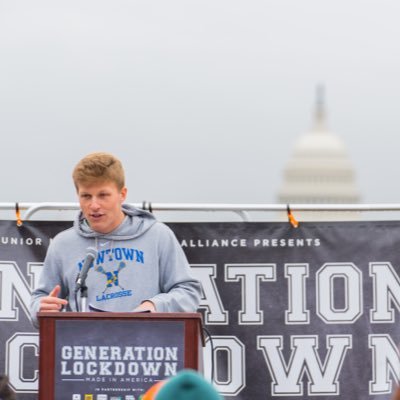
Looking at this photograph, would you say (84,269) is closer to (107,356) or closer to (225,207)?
(107,356)

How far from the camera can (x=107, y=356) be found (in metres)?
8.30

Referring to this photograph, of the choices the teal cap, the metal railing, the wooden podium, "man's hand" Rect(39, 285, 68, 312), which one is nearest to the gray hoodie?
"man's hand" Rect(39, 285, 68, 312)

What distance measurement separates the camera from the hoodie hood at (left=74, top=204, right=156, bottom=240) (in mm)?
8922

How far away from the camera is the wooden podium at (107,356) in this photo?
8.27 meters

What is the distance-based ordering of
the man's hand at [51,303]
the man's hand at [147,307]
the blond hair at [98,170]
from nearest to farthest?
the man's hand at [51,303]
the man's hand at [147,307]
the blond hair at [98,170]

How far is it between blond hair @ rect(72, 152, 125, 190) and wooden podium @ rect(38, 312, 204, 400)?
0.83 meters

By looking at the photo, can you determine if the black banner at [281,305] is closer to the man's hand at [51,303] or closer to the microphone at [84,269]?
the microphone at [84,269]

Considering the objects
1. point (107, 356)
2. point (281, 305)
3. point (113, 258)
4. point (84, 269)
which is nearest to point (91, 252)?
point (84, 269)

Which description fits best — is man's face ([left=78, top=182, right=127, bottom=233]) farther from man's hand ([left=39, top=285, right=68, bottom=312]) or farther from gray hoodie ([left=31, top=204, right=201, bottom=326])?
man's hand ([left=39, top=285, right=68, bottom=312])

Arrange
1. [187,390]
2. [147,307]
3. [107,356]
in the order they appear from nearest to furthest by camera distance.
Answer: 1. [187,390]
2. [107,356]
3. [147,307]

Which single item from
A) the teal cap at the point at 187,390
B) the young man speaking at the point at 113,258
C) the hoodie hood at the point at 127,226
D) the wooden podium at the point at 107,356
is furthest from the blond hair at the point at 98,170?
the teal cap at the point at 187,390

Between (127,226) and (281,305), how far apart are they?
2.41 metres

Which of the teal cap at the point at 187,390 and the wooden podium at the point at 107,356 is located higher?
the wooden podium at the point at 107,356

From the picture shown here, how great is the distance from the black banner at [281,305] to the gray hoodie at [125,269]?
2136mm
